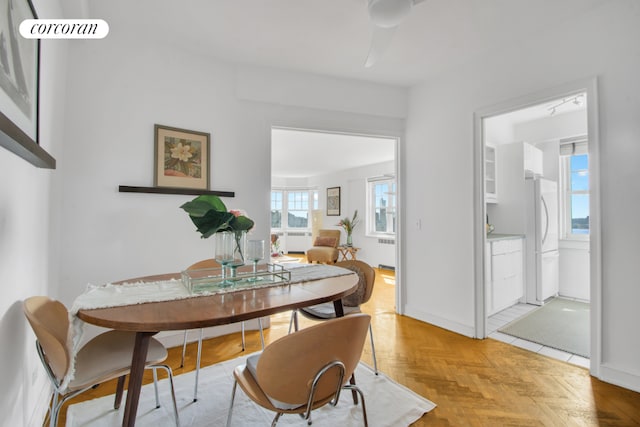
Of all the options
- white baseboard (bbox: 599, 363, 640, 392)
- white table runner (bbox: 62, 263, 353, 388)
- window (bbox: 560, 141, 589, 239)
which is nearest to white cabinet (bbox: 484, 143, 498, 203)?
window (bbox: 560, 141, 589, 239)

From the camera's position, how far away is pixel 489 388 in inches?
78.4

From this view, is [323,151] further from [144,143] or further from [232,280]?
[232,280]

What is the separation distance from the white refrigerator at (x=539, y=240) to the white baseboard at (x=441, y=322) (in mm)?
1672

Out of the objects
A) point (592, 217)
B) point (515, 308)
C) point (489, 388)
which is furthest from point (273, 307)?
point (515, 308)

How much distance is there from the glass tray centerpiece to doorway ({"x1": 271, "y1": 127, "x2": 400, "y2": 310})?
3232 millimetres

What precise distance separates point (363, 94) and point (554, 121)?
9.99 ft

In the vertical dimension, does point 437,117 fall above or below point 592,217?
above

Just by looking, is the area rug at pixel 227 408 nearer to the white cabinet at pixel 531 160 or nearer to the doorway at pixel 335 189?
the doorway at pixel 335 189

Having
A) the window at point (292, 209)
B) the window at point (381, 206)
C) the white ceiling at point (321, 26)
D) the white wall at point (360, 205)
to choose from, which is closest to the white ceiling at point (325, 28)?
the white ceiling at point (321, 26)

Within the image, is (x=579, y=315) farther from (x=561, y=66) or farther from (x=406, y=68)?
(x=406, y=68)

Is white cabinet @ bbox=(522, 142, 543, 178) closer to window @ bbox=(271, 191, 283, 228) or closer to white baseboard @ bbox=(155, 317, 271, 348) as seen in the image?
white baseboard @ bbox=(155, 317, 271, 348)

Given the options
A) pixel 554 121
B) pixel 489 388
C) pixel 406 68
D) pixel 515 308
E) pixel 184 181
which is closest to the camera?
pixel 489 388

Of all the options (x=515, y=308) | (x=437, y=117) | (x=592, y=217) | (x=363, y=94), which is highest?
(x=363, y=94)

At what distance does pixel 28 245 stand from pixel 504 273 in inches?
165
